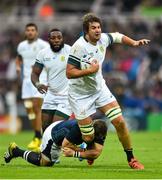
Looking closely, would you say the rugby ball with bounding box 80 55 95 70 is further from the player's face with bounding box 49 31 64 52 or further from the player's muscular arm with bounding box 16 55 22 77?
the player's muscular arm with bounding box 16 55 22 77

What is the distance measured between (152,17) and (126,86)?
16.3 feet

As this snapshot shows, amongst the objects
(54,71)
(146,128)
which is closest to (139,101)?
(146,128)

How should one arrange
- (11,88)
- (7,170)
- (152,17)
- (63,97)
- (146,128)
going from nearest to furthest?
(7,170)
(63,97)
(146,128)
(11,88)
(152,17)

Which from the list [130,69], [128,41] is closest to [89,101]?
[128,41]

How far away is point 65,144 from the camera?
49.4 ft

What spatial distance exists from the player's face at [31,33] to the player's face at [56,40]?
342 centimetres

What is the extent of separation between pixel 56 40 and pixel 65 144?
346 cm

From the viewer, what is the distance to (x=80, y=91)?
604 inches

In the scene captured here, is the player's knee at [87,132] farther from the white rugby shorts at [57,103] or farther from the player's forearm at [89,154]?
the white rugby shorts at [57,103]

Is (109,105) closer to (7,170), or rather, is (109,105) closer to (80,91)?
(80,91)

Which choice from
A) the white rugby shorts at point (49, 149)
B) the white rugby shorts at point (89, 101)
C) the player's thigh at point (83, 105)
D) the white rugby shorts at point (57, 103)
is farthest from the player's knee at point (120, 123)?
the white rugby shorts at point (57, 103)

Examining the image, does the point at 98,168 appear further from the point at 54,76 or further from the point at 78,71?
the point at 54,76

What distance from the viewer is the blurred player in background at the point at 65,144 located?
15141 mm

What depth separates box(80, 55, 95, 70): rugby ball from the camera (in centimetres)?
1502
